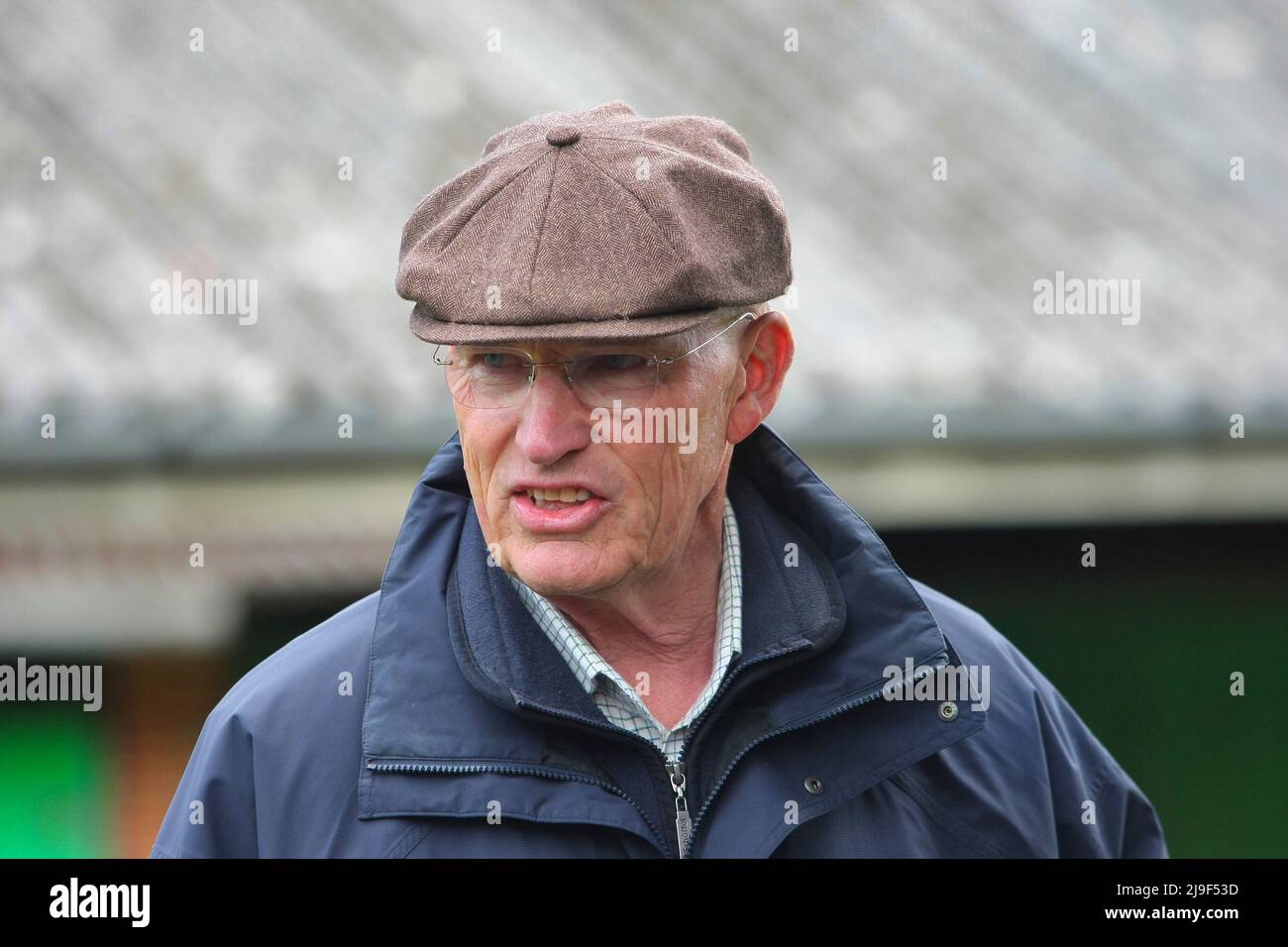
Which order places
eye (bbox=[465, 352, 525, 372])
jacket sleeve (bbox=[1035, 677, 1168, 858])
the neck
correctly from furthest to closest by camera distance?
1. jacket sleeve (bbox=[1035, 677, 1168, 858])
2. the neck
3. eye (bbox=[465, 352, 525, 372])

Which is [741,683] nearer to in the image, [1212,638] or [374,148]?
[1212,638]

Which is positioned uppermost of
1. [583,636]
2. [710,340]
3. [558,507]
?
[710,340]

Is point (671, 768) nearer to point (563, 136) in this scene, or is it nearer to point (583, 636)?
point (583, 636)

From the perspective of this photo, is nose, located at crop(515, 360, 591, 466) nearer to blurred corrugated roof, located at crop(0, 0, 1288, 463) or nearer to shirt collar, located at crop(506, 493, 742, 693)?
shirt collar, located at crop(506, 493, 742, 693)

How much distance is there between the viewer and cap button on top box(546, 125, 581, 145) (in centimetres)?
191

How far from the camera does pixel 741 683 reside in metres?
1.91

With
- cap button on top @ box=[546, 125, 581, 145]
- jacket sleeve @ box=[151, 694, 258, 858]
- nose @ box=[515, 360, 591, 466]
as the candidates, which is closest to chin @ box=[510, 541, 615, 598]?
nose @ box=[515, 360, 591, 466]

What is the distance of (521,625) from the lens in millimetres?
1927

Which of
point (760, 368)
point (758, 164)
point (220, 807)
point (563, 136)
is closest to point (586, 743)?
point (220, 807)

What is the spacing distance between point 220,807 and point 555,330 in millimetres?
715

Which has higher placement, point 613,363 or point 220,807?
point 613,363

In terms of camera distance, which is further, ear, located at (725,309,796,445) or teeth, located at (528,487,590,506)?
ear, located at (725,309,796,445)

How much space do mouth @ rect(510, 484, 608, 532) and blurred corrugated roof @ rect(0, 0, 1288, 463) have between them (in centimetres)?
149
